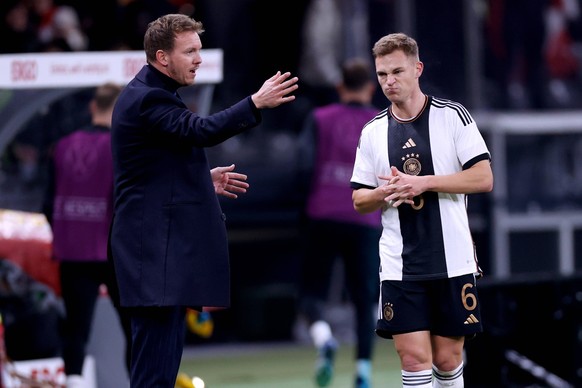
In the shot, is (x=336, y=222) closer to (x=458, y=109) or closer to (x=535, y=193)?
(x=458, y=109)

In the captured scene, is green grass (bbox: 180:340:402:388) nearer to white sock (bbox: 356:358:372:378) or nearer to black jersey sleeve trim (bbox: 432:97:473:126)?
white sock (bbox: 356:358:372:378)

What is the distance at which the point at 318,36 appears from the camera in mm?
16406

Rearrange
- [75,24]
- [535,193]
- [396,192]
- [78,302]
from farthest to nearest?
1. [535,193]
2. [75,24]
3. [78,302]
4. [396,192]

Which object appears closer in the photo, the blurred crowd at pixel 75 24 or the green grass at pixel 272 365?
the green grass at pixel 272 365

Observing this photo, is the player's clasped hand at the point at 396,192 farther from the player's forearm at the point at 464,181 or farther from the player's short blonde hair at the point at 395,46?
the player's short blonde hair at the point at 395,46

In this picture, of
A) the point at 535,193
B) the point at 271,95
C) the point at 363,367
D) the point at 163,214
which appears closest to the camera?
the point at 271,95

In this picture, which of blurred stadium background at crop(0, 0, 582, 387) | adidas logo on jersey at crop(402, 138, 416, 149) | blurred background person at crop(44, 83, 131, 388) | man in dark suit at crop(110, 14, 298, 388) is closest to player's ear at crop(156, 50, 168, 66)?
man in dark suit at crop(110, 14, 298, 388)

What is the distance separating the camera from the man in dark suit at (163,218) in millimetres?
7121

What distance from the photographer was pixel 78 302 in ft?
32.3

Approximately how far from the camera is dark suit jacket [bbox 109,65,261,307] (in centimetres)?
711

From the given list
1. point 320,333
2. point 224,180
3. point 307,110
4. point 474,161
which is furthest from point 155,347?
point 307,110

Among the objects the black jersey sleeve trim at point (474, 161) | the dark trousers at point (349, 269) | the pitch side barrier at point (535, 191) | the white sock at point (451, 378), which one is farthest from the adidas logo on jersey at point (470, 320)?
the pitch side barrier at point (535, 191)

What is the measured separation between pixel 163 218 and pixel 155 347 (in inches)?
25.4

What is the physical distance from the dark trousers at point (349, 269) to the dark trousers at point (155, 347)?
3799 mm
